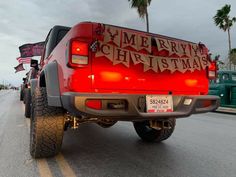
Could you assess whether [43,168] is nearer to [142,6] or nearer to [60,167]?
[60,167]

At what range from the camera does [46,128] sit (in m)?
3.10

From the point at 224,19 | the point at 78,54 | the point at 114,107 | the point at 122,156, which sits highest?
the point at 224,19

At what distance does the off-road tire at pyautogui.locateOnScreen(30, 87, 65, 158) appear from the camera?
3111 mm

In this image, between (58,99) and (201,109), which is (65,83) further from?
(201,109)

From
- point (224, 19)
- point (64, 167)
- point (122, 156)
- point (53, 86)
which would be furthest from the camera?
point (224, 19)

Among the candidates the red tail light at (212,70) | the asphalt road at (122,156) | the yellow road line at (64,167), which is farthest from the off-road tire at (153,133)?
the yellow road line at (64,167)

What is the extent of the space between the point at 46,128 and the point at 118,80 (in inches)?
48.0

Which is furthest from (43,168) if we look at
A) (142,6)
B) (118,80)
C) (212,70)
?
(142,6)

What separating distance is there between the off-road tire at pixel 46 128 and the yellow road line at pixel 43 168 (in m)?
0.09

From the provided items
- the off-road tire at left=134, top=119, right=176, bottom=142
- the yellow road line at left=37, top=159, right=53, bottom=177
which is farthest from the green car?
the yellow road line at left=37, top=159, right=53, bottom=177

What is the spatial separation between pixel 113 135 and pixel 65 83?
268 cm

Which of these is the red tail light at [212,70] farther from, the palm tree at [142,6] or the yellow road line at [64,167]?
the palm tree at [142,6]

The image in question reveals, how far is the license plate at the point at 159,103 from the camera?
2.78m

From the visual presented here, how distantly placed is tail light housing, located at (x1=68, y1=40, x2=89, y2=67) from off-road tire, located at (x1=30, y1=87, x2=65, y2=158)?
1.00 metres
